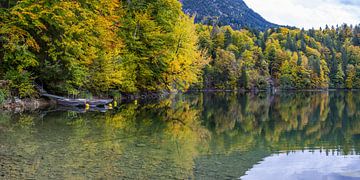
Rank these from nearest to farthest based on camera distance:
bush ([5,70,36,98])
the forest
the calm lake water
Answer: the calm lake water < bush ([5,70,36,98]) < the forest

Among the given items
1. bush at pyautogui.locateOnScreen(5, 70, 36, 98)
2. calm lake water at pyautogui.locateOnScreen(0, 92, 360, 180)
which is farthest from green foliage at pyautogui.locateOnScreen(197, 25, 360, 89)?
calm lake water at pyautogui.locateOnScreen(0, 92, 360, 180)

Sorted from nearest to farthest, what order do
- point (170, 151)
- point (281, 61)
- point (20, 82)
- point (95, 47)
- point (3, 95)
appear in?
point (170, 151), point (3, 95), point (20, 82), point (95, 47), point (281, 61)

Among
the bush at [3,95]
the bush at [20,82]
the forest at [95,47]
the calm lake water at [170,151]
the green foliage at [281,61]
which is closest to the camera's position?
the calm lake water at [170,151]

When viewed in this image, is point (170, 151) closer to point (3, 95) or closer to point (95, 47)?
point (3, 95)

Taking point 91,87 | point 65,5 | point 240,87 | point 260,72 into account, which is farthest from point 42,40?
point 260,72

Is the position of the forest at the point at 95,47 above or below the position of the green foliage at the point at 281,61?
below

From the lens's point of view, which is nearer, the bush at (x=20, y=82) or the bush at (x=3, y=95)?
the bush at (x=3, y=95)

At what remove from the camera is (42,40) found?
968 inches

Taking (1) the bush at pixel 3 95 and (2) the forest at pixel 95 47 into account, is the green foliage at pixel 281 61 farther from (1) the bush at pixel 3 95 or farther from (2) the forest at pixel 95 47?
(1) the bush at pixel 3 95

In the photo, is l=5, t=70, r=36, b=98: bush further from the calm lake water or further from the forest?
the calm lake water

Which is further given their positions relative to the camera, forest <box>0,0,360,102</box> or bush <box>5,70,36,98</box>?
forest <box>0,0,360,102</box>

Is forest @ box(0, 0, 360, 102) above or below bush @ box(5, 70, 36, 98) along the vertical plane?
above

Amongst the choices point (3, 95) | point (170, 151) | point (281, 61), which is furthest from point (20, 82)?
point (281, 61)

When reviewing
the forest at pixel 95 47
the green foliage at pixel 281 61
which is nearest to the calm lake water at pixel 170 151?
the forest at pixel 95 47
